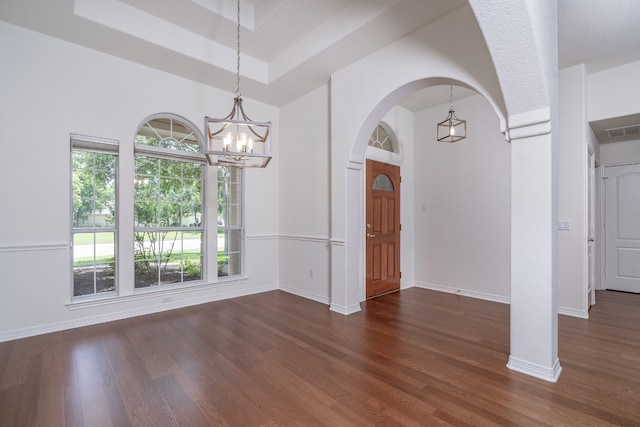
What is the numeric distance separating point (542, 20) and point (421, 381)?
2798 mm

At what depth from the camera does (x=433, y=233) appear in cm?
527

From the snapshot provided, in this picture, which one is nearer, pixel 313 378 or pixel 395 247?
pixel 313 378

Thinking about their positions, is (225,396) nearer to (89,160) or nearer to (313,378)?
(313,378)

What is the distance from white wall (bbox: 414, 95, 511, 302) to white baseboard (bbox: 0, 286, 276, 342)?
3.03 m

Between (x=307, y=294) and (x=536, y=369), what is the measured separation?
9.92 feet

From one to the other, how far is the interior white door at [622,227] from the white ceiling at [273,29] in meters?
2.48

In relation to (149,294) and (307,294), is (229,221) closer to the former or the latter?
(149,294)

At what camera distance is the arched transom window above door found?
16.5 feet

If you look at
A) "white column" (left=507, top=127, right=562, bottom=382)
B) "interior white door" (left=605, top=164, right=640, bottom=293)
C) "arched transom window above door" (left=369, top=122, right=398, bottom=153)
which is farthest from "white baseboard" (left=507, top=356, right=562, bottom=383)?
"interior white door" (left=605, top=164, right=640, bottom=293)

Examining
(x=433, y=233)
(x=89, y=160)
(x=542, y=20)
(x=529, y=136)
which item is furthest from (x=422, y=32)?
(x=89, y=160)

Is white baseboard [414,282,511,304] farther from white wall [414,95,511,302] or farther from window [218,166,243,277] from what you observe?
window [218,166,243,277]

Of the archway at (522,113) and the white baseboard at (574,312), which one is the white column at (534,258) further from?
the white baseboard at (574,312)

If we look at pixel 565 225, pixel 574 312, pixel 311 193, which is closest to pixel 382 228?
pixel 311 193

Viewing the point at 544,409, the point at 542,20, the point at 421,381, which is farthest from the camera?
the point at 421,381
